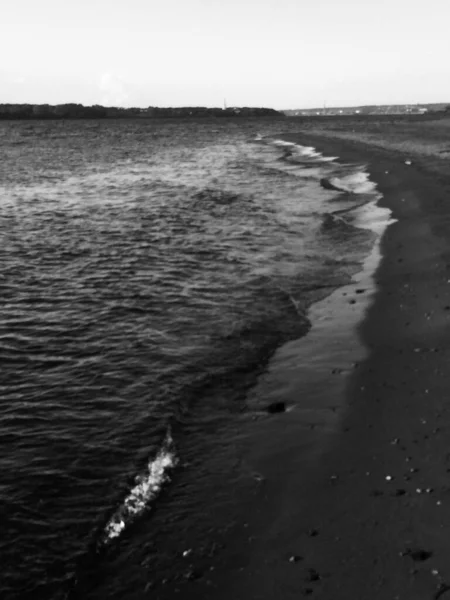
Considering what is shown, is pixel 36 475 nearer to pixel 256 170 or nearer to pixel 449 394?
pixel 449 394

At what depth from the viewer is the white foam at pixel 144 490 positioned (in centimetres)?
757

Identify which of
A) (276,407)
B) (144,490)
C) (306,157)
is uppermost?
(306,157)

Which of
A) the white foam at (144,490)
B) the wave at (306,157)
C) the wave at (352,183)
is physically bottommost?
the white foam at (144,490)

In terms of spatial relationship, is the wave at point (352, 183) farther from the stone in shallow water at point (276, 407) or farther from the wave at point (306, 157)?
the stone in shallow water at point (276, 407)

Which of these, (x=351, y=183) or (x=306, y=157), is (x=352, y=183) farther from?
(x=306, y=157)

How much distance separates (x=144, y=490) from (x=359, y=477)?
10.9 feet

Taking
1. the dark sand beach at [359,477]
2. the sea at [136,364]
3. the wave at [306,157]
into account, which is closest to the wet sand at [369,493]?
the dark sand beach at [359,477]

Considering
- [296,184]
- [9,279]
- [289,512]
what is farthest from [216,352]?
[296,184]

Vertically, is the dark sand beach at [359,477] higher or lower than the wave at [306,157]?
lower

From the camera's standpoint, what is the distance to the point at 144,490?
8297mm

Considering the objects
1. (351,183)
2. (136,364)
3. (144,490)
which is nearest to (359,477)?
Result: (144,490)

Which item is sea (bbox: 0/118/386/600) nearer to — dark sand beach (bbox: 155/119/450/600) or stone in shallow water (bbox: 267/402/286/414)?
stone in shallow water (bbox: 267/402/286/414)

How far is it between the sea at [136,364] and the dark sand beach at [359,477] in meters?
0.61

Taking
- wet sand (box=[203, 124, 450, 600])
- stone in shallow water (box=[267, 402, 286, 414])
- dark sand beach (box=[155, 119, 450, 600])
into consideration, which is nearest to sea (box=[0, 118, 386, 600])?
stone in shallow water (box=[267, 402, 286, 414])
